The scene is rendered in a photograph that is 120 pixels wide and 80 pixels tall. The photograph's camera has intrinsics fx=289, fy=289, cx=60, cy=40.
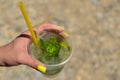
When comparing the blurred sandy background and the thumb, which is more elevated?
the blurred sandy background

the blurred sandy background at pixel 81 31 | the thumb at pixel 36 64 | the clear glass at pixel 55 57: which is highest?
the blurred sandy background at pixel 81 31

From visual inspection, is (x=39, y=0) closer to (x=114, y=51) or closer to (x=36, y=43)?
(x=114, y=51)

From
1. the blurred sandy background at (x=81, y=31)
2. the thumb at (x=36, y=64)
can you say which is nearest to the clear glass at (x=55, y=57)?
the thumb at (x=36, y=64)

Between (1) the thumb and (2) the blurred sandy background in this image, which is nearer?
(1) the thumb

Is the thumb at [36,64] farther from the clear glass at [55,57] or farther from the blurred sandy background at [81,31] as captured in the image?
the blurred sandy background at [81,31]

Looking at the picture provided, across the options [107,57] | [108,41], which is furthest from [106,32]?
[107,57]

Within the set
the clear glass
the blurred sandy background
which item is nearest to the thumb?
the clear glass

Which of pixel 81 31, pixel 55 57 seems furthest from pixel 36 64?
pixel 81 31

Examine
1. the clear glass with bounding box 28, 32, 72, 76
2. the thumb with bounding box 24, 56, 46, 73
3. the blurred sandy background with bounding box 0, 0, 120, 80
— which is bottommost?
the thumb with bounding box 24, 56, 46, 73

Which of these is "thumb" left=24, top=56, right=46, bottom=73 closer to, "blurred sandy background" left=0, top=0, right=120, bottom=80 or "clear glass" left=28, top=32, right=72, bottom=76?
"clear glass" left=28, top=32, right=72, bottom=76
